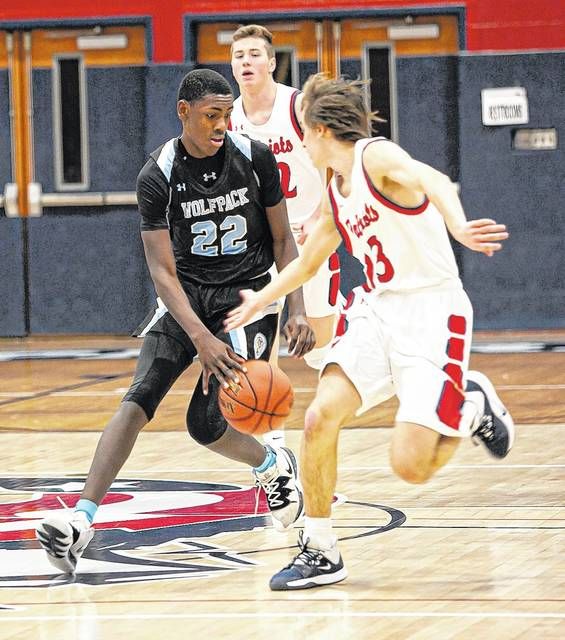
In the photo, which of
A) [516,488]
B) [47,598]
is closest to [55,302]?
[516,488]

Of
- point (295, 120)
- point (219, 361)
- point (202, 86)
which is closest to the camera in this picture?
point (219, 361)

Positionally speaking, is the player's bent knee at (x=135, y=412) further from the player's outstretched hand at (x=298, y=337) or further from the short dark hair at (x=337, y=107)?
the short dark hair at (x=337, y=107)

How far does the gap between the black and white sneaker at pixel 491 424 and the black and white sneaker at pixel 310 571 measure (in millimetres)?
729

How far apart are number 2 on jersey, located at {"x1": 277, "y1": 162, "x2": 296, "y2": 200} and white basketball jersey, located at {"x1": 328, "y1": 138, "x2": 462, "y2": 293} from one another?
225cm

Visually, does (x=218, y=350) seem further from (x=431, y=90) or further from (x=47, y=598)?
(x=431, y=90)

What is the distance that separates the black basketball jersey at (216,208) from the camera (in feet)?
18.9

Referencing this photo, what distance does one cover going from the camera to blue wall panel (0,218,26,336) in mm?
14477

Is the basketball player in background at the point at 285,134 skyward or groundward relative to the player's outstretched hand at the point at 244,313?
skyward

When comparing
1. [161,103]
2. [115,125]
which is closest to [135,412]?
[161,103]

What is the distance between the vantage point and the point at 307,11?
13992 millimetres

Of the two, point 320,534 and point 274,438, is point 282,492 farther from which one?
point 320,534

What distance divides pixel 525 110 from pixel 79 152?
156 inches

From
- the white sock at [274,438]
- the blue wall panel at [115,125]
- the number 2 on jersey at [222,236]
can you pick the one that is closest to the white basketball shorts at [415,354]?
the number 2 on jersey at [222,236]

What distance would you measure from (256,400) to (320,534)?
0.66 meters
